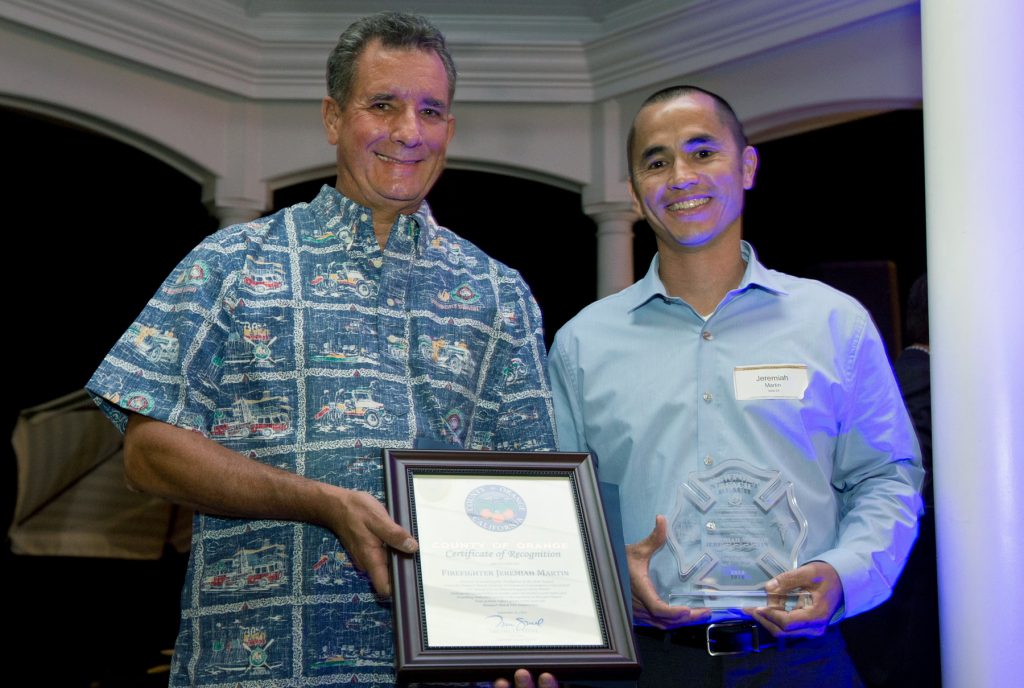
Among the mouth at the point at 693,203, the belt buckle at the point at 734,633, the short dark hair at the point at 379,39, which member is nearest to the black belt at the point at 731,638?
the belt buckle at the point at 734,633

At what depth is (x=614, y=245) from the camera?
21.3 feet

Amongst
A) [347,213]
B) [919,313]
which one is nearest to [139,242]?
[919,313]

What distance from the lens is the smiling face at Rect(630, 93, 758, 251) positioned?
1.97 m

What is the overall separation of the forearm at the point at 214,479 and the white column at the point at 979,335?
3.06ft

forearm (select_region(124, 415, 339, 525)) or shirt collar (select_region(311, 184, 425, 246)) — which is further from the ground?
shirt collar (select_region(311, 184, 425, 246))

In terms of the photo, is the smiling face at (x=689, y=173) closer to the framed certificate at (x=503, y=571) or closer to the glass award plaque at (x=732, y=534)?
the glass award plaque at (x=732, y=534)

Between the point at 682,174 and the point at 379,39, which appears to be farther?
the point at 682,174

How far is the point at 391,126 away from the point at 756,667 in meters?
1.01

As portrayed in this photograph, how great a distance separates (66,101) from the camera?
5.71 meters

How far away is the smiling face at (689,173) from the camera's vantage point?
6.45 ft

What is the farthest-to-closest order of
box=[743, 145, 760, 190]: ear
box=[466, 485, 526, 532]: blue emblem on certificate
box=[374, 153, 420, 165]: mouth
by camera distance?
box=[743, 145, 760, 190]: ear → box=[374, 153, 420, 165]: mouth → box=[466, 485, 526, 532]: blue emblem on certificate

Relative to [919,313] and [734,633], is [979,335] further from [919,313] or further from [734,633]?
[919,313]
